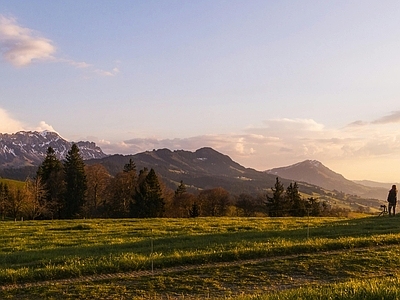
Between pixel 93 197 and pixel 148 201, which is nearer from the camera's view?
pixel 148 201

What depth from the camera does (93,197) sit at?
99.1 meters

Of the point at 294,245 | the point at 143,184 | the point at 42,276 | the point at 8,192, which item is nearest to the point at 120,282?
the point at 42,276

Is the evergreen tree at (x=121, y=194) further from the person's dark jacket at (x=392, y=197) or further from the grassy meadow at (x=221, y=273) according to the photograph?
the grassy meadow at (x=221, y=273)

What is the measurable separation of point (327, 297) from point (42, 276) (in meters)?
9.29

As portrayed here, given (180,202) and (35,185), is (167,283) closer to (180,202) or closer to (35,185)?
(35,185)

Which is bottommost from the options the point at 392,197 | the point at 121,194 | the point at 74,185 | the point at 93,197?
the point at 93,197

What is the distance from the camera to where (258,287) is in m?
11.8

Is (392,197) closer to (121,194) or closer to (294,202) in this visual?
(294,202)

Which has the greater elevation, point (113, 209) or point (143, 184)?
point (143, 184)

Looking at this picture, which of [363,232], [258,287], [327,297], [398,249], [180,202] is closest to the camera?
[327,297]

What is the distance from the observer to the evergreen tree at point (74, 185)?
281 feet

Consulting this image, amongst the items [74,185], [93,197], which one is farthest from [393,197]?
[93,197]

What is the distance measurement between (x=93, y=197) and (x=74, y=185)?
1312 cm

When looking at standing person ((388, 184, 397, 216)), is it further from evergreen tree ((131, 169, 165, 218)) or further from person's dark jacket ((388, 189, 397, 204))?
evergreen tree ((131, 169, 165, 218))
